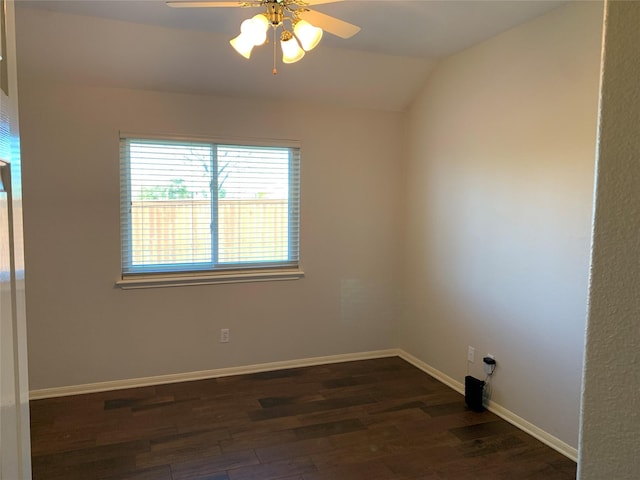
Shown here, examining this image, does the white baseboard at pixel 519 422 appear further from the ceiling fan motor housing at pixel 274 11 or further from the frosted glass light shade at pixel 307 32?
the ceiling fan motor housing at pixel 274 11

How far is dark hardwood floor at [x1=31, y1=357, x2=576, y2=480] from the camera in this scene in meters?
2.48

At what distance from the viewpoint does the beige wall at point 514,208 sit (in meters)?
2.57

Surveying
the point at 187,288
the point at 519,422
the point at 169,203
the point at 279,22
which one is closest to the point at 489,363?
the point at 519,422

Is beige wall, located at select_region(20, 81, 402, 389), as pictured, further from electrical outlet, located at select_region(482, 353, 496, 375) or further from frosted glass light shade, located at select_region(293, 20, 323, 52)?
frosted glass light shade, located at select_region(293, 20, 323, 52)

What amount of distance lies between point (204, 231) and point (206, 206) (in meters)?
0.21

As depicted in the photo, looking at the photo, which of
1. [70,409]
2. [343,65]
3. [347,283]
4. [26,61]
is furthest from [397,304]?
[26,61]

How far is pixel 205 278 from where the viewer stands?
Result: 12.1 ft

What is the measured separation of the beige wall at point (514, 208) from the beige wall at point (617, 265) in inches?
88.8

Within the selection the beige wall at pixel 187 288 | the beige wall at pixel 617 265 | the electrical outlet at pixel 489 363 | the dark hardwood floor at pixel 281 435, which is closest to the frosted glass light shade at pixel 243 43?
the beige wall at pixel 187 288

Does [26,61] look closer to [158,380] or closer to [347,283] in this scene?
[158,380]

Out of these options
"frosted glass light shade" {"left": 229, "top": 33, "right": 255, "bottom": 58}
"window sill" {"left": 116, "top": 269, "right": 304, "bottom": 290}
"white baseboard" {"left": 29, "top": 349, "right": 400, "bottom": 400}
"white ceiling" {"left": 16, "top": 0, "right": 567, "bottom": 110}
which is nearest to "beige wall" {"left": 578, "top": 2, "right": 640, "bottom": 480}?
"frosted glass light shade" {"left": 229, "top": 33, "right": 255, "bottom": 58}

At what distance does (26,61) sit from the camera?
3.02 m

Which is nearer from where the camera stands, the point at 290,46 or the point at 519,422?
the point at 290,46

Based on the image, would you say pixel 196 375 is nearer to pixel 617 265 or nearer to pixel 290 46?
pixel 290 46
